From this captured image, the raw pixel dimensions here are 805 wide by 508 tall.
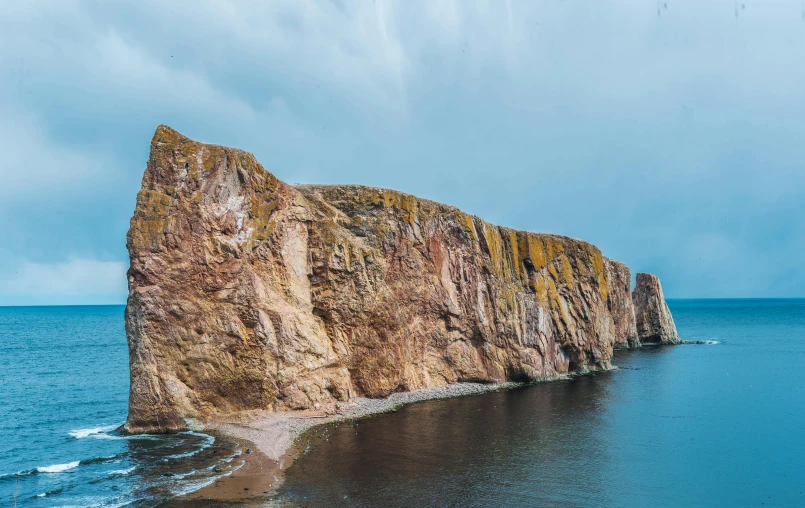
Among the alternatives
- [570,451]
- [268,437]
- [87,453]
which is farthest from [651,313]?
[87,453]

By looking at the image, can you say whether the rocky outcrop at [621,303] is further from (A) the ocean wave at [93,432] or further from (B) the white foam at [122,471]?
(B) the white foam at [122,471]

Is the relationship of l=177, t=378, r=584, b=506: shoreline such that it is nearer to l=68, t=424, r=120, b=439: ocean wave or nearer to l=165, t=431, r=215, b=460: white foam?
l=165, t=431, r=215, b=460: white foam

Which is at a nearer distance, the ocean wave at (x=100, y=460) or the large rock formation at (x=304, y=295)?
the ocean wave at (x=100, y=460)

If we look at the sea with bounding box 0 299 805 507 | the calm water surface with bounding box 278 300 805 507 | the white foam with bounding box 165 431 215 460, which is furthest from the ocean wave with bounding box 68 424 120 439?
the calm water surface with bounding box 278 300 805 507

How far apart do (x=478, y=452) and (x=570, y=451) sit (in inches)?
250

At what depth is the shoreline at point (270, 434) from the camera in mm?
27183

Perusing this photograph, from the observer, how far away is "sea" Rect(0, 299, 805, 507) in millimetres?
28125

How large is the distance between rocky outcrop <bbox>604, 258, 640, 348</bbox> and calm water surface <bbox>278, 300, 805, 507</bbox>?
4191 centimetres

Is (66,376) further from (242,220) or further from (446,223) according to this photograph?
(446,223)

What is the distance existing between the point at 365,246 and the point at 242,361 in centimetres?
1630

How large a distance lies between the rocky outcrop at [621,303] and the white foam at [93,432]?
8182cm

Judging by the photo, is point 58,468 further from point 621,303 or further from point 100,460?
point 621,303

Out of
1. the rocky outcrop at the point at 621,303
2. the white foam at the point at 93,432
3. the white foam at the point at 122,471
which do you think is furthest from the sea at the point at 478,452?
the rocky outcrop at the point at 621,303

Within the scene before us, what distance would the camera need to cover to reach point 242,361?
40188 mm
